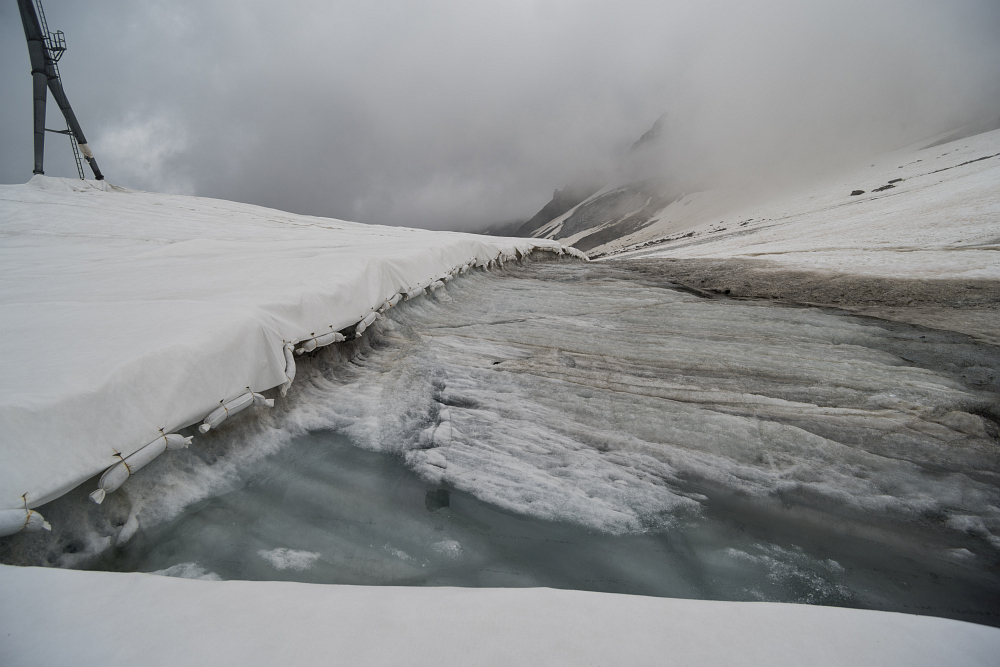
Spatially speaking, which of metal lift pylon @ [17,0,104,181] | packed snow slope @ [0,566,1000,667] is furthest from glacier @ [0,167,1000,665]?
metal lift pylon @ [17,0,104,181]

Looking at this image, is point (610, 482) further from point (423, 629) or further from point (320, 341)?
point (320, 341)

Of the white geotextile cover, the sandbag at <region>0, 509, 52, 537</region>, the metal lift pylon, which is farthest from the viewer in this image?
the metal lift pylon

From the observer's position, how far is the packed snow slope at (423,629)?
2.39 feet

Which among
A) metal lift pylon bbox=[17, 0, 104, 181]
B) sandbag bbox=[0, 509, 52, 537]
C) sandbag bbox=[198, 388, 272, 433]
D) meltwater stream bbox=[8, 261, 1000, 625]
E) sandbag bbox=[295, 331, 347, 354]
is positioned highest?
metal lift pylon bbox=[17, 0, 104, 181]

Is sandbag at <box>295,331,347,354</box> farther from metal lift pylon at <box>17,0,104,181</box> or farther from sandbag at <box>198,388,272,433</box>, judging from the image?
metal lift pylon at <box>17,0,104,181</box>

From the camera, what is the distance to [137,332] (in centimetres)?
154

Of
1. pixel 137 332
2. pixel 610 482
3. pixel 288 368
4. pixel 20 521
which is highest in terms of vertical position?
pixel 137 332

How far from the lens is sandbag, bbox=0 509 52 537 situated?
0.89 metres

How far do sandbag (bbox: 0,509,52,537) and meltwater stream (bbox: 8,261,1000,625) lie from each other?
0.09 meters

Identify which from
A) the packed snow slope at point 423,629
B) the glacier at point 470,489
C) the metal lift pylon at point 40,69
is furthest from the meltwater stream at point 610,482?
the metal lift pylon at point 40,69

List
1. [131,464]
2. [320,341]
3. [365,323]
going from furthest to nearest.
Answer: [365,323] < [320,341] < [131,464]

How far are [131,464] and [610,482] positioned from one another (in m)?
1.49

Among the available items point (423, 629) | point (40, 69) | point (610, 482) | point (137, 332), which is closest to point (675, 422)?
point (610, 482)

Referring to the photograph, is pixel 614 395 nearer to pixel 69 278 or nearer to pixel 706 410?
pixel 706 410
